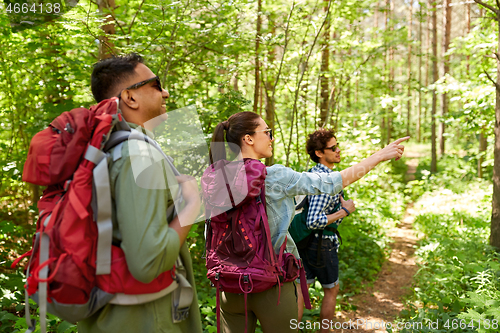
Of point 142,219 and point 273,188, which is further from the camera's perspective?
point 273,188

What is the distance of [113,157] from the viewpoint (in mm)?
1264

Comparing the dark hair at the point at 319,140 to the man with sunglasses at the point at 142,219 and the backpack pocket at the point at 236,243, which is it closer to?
the backpack pocket at the point at 236,243

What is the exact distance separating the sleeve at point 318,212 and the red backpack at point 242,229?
1.07 meters

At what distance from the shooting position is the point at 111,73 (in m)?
1.47

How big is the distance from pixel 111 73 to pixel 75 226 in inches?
26.4

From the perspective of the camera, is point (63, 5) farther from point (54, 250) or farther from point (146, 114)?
point (54, 250)

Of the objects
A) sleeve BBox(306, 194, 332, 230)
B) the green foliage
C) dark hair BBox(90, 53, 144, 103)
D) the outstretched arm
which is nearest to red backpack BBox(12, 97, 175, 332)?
dark hair BBox(90, 53, 144, 103)

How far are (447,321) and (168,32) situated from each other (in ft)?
16.0

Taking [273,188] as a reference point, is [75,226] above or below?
above

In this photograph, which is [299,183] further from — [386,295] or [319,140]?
[386,295]

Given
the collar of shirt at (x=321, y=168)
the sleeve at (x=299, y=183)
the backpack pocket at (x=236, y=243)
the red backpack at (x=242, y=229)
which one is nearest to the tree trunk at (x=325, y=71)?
the collar of shirt at (x=321, y=168)

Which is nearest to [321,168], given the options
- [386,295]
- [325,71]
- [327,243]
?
[327,243]

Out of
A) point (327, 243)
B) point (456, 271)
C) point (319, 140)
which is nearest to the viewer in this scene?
point (327, 243)

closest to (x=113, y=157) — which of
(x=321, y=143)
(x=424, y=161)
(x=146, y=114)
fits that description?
(x=146, y=114)
